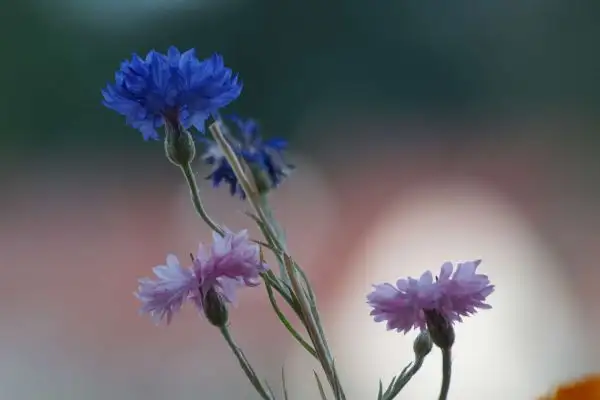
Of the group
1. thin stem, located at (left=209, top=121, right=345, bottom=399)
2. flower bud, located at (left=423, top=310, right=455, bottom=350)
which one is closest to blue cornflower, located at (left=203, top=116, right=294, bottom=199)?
thin stem, located at (left=209, top=121, right=345, bottom=399)

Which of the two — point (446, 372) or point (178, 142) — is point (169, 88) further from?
point (446, 372)

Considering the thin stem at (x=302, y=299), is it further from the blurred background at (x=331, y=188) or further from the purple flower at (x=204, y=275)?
the blurred background at (x=331, y=188)

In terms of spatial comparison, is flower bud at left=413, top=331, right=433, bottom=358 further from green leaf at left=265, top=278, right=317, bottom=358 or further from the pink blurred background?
the pink blurred background

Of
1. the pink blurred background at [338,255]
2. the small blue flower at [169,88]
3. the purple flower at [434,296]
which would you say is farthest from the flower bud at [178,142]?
the pink blurred background at [338,255]

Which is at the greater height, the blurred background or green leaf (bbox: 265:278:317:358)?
the blurred background

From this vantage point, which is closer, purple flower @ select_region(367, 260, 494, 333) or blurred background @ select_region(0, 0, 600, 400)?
purple flower @ select_region(367, 260, 494, 333)

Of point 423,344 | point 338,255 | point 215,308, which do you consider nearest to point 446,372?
point 423,344

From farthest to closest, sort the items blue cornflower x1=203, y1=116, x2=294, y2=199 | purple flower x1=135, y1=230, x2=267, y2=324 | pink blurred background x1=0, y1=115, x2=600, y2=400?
pink blurred background x1=0, y1=115, x2=600, y2=400 → blue cornflower x1=203, y1=116, x2=294, y2=199 → purple flower x1=135, y1=230, x2=267, y2=324

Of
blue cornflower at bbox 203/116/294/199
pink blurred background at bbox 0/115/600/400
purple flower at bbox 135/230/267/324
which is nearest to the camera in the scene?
purple flower at bbox 135/230/267/324
